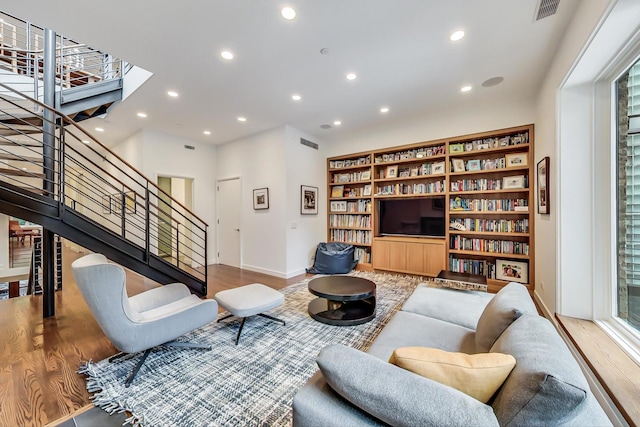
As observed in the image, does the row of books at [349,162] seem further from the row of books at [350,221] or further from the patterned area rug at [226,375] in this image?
the patterned area rug at [226,375]

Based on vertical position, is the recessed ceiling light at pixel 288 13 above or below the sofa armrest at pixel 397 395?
above

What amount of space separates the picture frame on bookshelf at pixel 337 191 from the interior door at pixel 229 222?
6.71 feet

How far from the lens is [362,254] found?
5203 mm

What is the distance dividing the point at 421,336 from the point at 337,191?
416 centimetres

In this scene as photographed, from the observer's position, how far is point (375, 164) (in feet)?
16.3

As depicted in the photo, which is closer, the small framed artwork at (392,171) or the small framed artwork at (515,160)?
the small framed artwork at (515,160)

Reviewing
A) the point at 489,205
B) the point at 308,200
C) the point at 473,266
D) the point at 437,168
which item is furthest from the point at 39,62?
the point at 473,266

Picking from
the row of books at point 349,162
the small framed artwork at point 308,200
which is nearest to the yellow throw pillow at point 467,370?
the small framed artwork at point 308,200

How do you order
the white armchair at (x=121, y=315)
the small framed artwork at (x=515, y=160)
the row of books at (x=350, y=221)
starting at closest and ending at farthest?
the white armchair at (x=121, y=315) < the small framed artwork at (x=515, y=160) < the row of books at (x=350, y=221)

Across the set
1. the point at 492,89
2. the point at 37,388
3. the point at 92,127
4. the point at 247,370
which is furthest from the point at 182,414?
the point at 92,127

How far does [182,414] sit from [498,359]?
1.75 meters

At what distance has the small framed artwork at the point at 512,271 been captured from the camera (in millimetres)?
3727

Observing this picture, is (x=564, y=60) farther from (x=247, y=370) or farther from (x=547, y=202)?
(x=247, y=370)

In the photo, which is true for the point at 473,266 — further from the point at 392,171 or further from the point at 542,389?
the point at 542,389
